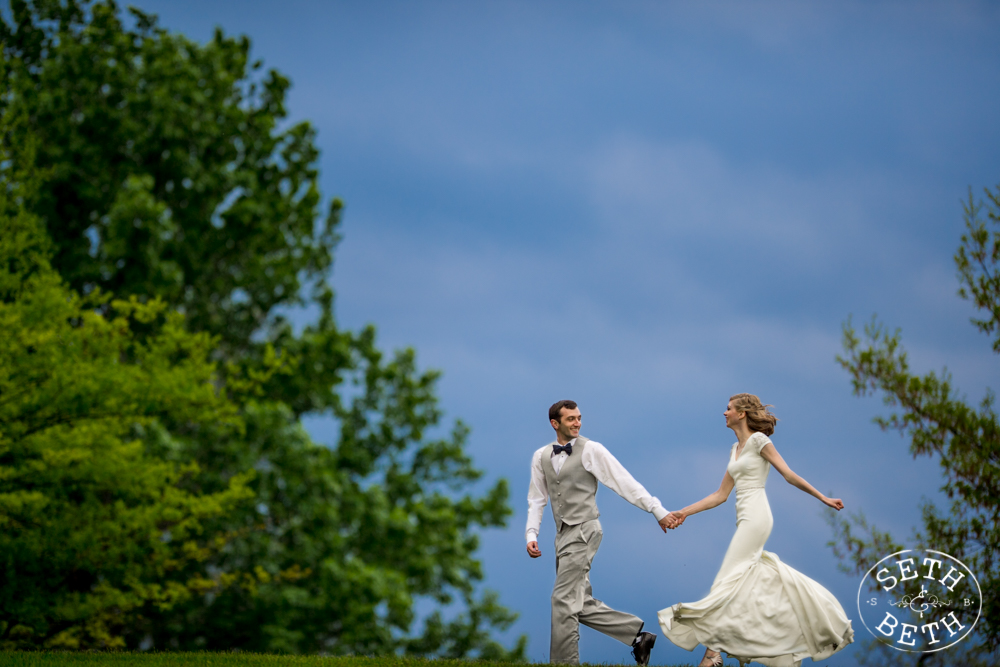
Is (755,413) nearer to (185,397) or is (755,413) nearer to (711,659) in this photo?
(711,659)

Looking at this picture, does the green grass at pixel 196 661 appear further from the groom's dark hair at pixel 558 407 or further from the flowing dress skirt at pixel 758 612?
the groom's dark hair at pixel 558 407

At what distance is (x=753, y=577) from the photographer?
23.3 feet

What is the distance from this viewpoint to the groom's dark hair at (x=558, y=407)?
806 centimetres

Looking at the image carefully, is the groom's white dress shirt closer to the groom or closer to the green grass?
the groom

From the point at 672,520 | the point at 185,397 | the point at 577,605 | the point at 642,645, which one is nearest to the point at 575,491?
the point at 672,520

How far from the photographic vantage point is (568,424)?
7.98m

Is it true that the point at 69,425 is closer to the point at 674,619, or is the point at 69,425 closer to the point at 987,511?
the point at 674,619

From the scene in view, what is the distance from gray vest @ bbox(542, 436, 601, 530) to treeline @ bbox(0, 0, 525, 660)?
9.44 metres

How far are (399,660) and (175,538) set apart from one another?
961 centimetres

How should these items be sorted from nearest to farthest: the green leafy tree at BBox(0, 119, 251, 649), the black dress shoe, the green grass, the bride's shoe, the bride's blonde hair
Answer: the bride's shoe → the bride's blonde hair → the black dress shoe → the green grass → the green leafy tree at BBox(0, 119, 251, 649)

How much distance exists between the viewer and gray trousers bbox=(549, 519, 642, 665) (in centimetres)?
773

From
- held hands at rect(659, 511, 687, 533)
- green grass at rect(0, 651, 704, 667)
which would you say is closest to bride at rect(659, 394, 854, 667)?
held hands at rect(659, 511, 687, 533)

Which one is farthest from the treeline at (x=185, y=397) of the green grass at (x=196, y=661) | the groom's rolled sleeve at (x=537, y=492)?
the groom's rolled sleeve at (x=537, y=492)

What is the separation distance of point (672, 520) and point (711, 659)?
118 centimetres
